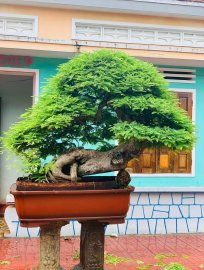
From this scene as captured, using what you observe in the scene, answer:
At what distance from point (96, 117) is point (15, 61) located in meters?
3.20

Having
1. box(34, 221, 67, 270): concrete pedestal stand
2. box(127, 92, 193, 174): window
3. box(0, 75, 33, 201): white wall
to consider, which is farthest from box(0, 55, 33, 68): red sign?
box(34, 221, 67, 270): concrete pedestal stand

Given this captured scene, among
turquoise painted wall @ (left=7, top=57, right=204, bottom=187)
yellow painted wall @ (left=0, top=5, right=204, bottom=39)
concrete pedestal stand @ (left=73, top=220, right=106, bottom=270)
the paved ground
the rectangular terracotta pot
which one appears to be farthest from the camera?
turquoise painted wall @ (left=7, top=57, right=204, bottom=187)

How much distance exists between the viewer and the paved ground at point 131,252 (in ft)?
16.8

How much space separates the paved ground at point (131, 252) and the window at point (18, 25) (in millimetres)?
3231

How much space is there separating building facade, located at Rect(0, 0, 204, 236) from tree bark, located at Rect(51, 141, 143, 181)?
9.44ft

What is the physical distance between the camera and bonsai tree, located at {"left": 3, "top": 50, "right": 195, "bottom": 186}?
346 centimetres

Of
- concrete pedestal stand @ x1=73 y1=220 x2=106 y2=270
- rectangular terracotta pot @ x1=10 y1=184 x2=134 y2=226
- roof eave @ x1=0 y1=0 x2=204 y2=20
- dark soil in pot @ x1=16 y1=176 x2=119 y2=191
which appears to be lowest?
concrete pedestal stand @ x1=73 y1=220 x2=106 y2=270

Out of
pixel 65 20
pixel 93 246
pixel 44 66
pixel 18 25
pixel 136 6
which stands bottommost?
pixel 93 246

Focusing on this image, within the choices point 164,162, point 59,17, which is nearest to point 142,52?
point 59,17

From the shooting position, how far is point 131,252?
5.76 metres

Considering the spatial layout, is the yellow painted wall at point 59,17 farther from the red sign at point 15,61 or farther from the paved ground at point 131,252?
the paved ground at point 131,252

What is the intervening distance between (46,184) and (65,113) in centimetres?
63

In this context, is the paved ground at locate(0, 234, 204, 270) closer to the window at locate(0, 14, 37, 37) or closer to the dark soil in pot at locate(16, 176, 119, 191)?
the dark soil in pot at locate(16, 176, 119, 191)

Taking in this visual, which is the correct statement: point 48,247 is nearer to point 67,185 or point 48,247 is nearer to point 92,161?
point 67,185
